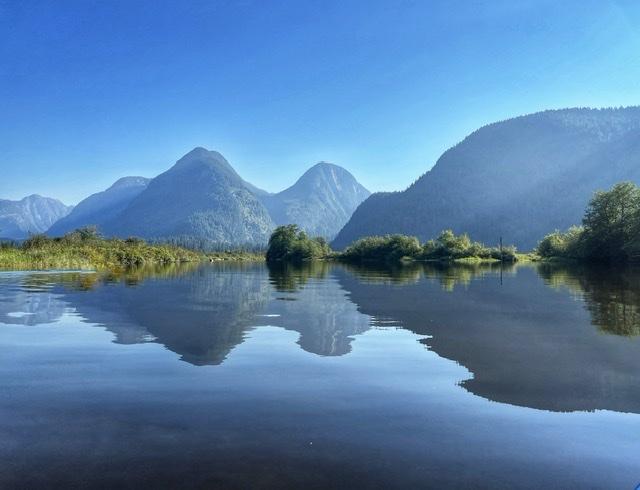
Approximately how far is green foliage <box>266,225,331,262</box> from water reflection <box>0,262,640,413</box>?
142m

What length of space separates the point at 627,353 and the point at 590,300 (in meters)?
17.8

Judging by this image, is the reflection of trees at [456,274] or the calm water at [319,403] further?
the reflection of trees at [456,274]

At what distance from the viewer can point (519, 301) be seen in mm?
32875

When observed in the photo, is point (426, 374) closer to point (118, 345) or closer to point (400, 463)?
point (400, 463)

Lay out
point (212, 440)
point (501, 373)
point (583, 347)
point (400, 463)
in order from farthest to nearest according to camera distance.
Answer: point (583, 347)
point (501, 373)
point (212, 440)
point (400, 463)

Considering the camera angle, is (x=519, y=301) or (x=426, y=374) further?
(x=519, y=301)

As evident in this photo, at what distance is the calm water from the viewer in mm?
7590

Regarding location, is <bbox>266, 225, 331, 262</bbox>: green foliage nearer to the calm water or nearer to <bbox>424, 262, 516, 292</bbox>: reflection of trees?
<bbox>424, 262, 516, 292</bbox>: reflection of trees

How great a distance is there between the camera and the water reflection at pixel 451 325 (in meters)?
12.8

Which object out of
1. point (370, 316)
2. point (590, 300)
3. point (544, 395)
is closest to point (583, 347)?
point (544, 395)

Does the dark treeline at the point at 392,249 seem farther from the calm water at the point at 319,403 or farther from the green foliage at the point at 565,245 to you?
the calm water at the point at 319,403

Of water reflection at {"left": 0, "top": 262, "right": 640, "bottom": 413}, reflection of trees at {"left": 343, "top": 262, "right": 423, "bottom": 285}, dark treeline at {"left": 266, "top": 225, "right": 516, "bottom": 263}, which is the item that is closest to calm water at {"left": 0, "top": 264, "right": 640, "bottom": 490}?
water reflection at {"left": 0, "top": 262, "right": 640, "bottom": 413}

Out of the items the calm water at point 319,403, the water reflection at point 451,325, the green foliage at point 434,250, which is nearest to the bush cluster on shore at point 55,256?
the water reflection at point 451,325

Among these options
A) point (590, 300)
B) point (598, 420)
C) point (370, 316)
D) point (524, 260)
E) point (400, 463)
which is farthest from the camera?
point (524, 260)
